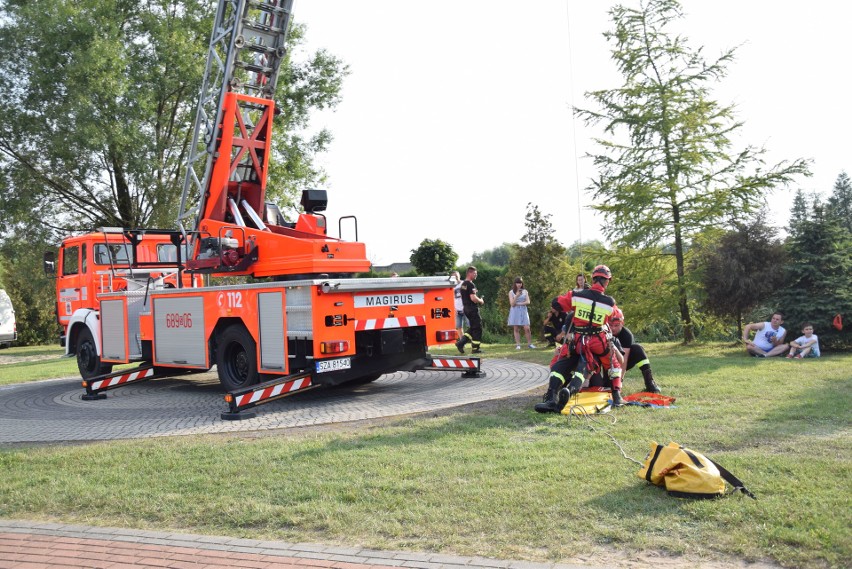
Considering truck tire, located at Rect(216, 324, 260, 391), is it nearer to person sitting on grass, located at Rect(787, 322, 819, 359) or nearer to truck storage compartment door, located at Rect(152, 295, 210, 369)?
truck storage compartment door, located at Rect(152, 295, 210, 369)

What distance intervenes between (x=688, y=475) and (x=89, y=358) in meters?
12.1

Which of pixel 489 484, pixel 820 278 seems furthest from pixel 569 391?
pixel 820 278

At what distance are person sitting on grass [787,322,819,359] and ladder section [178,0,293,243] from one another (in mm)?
9768

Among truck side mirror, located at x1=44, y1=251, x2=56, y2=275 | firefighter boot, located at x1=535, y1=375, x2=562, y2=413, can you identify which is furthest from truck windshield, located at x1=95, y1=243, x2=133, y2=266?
firefighter boot, located at x1=535, y1=375, x2=562, y2=413

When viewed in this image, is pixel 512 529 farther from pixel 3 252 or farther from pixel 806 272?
pixel 3 252

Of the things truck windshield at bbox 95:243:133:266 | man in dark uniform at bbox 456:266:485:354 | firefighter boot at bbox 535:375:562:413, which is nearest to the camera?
firefighter boot at bbox 535:375:562:413

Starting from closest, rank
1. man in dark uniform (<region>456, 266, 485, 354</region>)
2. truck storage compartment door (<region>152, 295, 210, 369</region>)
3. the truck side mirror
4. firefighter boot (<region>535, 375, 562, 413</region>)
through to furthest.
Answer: firefighter boot (<region>535, 375, 562, 413</region>), truck storage compartment door (<region>152, 295, 210, 369</region>), the truck side mirror, man in dark uniform (<region>456, 266, 485, 354</region>)

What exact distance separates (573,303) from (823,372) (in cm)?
488

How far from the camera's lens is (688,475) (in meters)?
5.11

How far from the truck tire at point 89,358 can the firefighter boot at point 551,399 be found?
28.9 ft

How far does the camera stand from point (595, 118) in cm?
1864

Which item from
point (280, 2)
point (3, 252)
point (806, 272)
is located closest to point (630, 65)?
point (806, 272)

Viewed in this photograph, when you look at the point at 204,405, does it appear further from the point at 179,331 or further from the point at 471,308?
the point at 471,308

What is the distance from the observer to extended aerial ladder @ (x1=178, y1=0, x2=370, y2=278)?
10.8 m
